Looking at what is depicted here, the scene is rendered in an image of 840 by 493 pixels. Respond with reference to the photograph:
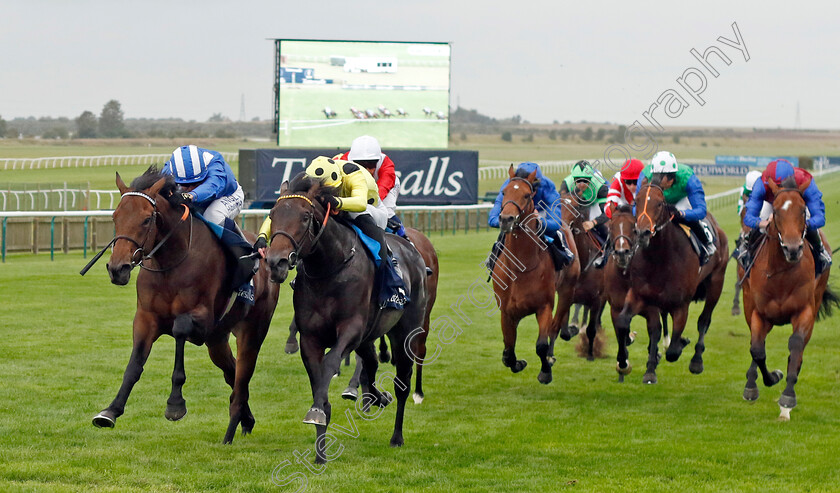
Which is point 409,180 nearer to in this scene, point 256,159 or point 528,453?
point 256,159

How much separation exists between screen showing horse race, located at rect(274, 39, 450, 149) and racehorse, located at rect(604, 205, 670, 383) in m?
17.5

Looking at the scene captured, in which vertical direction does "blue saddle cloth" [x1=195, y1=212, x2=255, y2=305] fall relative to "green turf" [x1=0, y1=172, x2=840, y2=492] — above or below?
above

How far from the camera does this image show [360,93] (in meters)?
26.3

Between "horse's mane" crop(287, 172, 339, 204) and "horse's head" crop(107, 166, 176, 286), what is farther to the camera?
"horse's mane" crop(287, 172, 339, 204)

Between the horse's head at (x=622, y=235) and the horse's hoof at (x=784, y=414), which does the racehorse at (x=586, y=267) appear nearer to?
the horse's head at (x=622, y=235)

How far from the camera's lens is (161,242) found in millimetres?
5910

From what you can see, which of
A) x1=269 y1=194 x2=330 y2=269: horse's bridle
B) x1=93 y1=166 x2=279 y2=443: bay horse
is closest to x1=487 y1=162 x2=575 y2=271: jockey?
x1=93 y1=166 x2=279 y2=443: bay horse

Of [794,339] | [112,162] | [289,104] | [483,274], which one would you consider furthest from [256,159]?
[794,339]

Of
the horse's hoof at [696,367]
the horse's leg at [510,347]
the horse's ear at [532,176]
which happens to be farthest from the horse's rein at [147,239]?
the horse's hoof at [696,367]

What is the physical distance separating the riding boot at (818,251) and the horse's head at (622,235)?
125cm

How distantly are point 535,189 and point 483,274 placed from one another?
10324mm

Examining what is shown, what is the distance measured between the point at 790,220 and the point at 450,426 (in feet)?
8.71

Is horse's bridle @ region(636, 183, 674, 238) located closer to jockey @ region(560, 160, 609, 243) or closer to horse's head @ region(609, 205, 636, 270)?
horse's head @ region(609, 205, 636, 270)

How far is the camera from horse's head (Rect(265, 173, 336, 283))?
5.30 m
